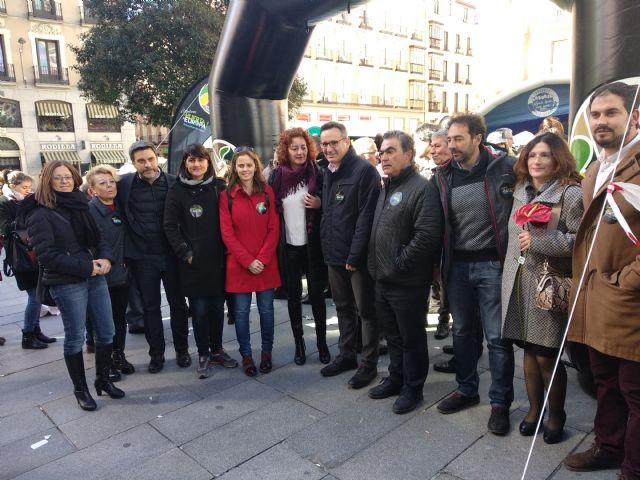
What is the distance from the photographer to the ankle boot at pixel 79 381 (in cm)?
313

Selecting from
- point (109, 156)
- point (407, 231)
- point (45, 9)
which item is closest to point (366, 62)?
point (109, 156)

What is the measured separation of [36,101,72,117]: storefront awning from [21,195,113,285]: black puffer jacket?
25.4 m

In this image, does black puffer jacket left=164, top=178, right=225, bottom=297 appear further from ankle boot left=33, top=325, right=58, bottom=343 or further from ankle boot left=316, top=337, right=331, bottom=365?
ankle boot left=33, top=325, right=58, bottom=343

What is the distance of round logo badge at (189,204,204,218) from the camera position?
3.46m

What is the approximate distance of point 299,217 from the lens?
3600 mm

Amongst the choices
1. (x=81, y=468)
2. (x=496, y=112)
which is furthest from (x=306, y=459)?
(x=496, y=112)

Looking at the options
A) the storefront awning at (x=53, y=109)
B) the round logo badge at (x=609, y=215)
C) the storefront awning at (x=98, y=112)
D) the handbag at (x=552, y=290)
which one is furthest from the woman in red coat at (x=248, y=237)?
the storefront awning at (x=53, y=109)

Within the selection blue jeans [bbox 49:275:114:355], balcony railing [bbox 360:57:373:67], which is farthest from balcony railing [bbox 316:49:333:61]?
blue jeans [bbox 49:275:114:355]

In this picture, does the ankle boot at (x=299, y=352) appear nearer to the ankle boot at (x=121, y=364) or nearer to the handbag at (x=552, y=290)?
the ankle boot at (x=121, y=364)

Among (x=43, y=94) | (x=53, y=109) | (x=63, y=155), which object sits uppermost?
(x=43, y=94)

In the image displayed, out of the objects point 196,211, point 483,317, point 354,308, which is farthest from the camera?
point 354,308

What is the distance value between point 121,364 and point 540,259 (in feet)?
10.4

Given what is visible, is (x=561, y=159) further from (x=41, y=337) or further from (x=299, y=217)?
(x=41, y=337)

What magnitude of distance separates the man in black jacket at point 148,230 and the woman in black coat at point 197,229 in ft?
0.57
